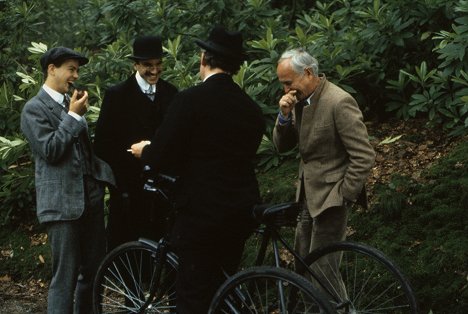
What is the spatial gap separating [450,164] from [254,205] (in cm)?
300

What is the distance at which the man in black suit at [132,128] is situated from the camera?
5.97 m

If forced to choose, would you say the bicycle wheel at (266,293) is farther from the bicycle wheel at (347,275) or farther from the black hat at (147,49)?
the black hat at (147,49)

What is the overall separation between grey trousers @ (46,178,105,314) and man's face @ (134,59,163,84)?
0.85 meters

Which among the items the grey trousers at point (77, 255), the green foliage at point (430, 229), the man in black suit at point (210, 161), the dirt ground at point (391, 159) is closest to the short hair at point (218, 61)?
the man in black suit at point (210, 161)

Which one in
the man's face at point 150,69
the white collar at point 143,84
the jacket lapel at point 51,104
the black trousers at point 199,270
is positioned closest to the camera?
the black trousers at point 199,270

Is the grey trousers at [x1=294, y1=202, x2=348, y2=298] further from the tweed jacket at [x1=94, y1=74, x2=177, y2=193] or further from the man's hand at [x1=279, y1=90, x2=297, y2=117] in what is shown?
the tweed jacket at [x1=94, y1=74, x2=177, y2=193]

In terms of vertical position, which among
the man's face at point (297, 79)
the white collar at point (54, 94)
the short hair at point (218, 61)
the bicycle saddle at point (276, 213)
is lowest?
the bicycle saddle at point (276, 213)

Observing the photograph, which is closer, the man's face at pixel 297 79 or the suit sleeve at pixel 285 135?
the man's face at pixel 297 79

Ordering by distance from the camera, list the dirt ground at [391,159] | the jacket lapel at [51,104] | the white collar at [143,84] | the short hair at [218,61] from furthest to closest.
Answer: the dirt ground at [391,159], the white collar at [143,84], the jacket lapel at [51,104], the short hair at [218,61]

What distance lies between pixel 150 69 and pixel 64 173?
1.03 metres

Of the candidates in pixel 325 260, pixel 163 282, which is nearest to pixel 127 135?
pixel 163 282

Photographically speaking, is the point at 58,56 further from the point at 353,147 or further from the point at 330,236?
the point at 330,236

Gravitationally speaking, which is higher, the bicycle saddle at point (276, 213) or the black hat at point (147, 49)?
the black hat at point (147, 49)

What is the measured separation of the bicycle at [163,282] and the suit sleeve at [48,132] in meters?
0.58
